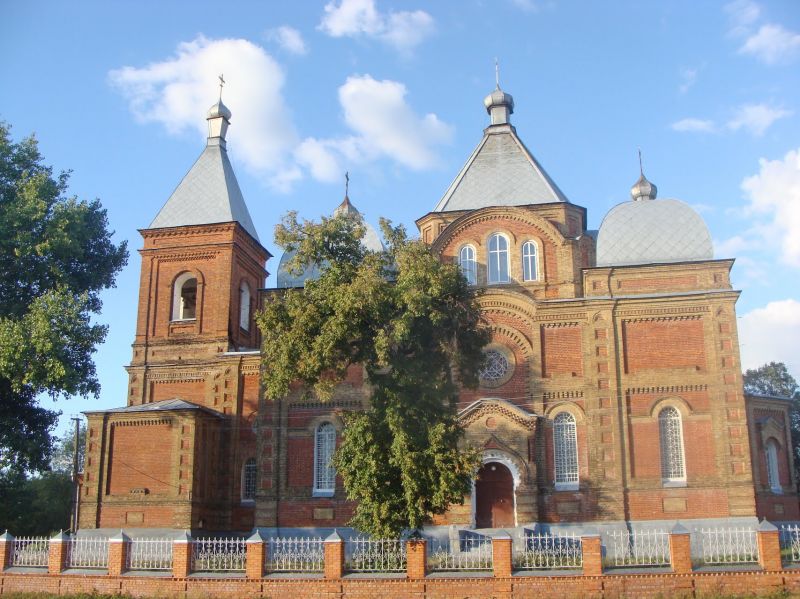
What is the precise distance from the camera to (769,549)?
14.6 meters

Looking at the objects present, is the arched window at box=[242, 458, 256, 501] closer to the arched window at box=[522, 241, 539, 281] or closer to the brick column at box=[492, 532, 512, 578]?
the arched window at box=[522, 241, 539, 281]

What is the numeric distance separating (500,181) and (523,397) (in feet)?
24.9

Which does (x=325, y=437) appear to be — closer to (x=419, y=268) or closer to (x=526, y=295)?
(x=526, y=295)

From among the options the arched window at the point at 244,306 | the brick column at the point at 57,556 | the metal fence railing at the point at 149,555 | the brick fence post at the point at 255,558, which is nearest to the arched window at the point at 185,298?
the arched window at the point at 244,306

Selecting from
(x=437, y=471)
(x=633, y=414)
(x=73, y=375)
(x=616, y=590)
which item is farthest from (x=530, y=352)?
(x=73, y=375)

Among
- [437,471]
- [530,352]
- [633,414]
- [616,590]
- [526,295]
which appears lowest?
[616,590]

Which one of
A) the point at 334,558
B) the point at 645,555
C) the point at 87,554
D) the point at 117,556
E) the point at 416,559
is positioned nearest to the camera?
the point at 416,559

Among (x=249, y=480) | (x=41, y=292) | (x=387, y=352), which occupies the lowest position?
(x=249, y=480)

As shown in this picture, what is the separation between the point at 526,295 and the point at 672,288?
4.30 metres

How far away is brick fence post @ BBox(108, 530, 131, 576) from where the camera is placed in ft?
54.5

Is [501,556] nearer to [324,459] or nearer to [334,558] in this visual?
[334,558]

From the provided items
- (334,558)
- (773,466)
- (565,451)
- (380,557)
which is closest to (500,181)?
(565,451)

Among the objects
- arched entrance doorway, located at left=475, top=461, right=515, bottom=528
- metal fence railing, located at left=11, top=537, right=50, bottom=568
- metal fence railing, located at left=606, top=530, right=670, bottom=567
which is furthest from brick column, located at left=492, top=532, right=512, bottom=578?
metal fence railing, located at left=11, top=537, right=50, bottom=568

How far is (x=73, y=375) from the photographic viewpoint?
23.8 metres
